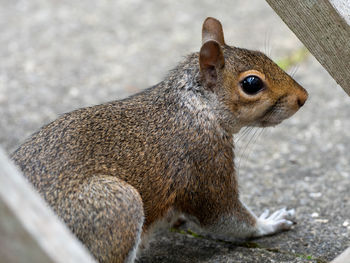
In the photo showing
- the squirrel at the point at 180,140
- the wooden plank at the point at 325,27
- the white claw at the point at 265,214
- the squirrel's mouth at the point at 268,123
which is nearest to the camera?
the wooden plank at the point at 325,27

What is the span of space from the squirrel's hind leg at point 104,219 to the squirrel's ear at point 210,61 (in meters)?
0.99

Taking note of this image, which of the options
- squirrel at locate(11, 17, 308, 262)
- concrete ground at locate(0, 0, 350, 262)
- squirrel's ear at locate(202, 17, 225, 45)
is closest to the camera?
squirrel at locate(11, 17, 308, 262)

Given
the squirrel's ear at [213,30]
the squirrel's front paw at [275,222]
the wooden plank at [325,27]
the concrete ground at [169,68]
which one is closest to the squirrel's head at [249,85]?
the squirrel's ear at [213,30]

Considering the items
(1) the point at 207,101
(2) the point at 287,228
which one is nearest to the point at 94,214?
(1) the point at 207,101

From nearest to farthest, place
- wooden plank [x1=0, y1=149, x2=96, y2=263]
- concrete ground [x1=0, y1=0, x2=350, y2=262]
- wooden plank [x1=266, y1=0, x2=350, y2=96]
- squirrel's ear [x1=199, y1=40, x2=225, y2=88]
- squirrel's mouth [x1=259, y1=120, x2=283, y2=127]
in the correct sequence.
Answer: wooden plank [x1=0, y1=149, x2=96, y2=263], wooden plank [x1=266, y1=0, x2=350, y2=96], squirrel's ear [x1=199, y1=40, x2=225, y2=88], squirrel's mouth [x1=259, y1=120, x2=283, y2=127], concrete ground [x1=0, y1=0, x2=350, y2=262]

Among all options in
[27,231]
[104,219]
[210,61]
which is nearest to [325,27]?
[210,61]

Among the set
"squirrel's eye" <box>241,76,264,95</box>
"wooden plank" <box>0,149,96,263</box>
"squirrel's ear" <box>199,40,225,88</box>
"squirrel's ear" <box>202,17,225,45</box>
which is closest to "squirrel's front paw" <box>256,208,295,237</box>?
"squirrel's eye" <box>241,76,264,95</box>

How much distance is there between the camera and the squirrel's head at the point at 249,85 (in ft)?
12.1

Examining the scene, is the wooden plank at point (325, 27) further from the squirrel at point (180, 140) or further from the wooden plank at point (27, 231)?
the wooden plank at point (27, 231)

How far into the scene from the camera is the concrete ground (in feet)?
13.4

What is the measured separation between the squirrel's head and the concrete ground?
406 millimetres

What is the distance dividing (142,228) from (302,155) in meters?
2.40

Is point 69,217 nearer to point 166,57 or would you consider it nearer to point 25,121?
point 25,121

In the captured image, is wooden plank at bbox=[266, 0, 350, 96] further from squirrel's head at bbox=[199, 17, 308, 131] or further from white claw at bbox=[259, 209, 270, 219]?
white claw at bbox=[259, 209, 270, 219]
